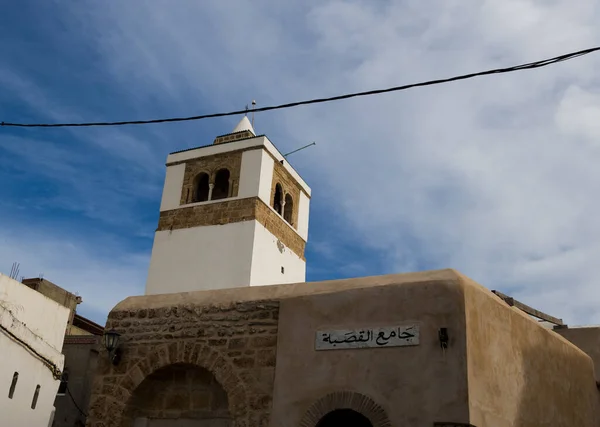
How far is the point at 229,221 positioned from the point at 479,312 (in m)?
16.9

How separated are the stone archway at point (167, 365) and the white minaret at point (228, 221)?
13.7 m

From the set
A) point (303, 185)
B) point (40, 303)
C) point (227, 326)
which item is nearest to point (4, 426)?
point (40, 303)

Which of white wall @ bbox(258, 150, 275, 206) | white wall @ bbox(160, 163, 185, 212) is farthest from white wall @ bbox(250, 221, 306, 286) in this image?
white wall @ bbox(160, 163, 185, 212)

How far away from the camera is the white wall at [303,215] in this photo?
25.8 metres

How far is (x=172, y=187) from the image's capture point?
24.7 m

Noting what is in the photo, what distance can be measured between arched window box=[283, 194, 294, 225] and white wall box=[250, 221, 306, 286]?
4.63 feet

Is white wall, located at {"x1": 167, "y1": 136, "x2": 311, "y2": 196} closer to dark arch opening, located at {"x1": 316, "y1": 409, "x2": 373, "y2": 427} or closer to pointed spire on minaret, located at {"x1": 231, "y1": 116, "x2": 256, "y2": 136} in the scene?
pointed spire on minaret, located at {"x1": 231, "y1": 116, "x2": 256, "y2": 136}

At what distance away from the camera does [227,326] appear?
733 centimetres

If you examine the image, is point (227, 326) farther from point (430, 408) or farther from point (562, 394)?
point (562, 394)

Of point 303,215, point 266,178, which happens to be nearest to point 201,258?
point 266,178

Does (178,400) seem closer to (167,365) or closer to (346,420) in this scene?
(167,365)

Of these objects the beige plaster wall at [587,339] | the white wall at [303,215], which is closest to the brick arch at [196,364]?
the beige plaster wall at [587,339]

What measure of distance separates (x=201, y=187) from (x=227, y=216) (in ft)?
7.70

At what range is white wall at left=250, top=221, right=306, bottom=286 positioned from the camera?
21.9 metres
